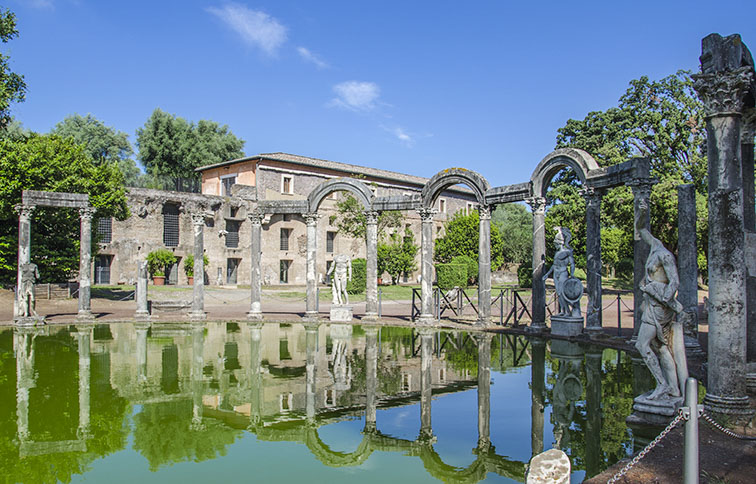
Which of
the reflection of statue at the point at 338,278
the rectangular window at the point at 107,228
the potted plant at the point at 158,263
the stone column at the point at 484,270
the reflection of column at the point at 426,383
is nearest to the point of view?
the reflection of column at the point at 426,383

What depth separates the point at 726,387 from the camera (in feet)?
21.5

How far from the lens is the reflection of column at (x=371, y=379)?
288 inches

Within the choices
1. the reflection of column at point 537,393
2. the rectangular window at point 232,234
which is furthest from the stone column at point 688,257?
the rectangular window at point 232,234

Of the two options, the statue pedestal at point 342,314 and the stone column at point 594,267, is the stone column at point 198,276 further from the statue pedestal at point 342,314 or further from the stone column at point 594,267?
the stone column at point 594,267

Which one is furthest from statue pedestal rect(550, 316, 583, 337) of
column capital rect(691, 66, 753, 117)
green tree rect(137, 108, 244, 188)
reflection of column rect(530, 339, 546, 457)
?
green tree rect(137, 108, 244, 188)

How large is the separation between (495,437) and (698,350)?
7.34 metres

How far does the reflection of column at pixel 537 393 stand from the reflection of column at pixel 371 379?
200cm

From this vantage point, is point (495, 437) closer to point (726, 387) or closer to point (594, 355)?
point (726, 387)

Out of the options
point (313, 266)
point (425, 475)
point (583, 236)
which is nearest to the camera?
point (425, 475)

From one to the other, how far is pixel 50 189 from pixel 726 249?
2413cm

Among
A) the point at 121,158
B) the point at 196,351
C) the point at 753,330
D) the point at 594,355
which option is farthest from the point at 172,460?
the point at 121,158

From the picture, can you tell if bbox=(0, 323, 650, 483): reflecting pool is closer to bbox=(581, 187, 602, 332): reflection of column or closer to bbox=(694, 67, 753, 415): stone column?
bbox=(581, 187, 602, 332): reflection of column

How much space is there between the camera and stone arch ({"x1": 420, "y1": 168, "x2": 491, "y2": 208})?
1672 cm

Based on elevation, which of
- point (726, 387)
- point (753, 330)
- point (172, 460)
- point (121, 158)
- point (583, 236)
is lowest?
point (172, 460)
